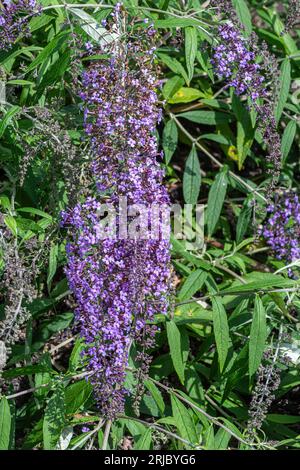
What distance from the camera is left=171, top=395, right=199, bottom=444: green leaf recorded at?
3.45 m

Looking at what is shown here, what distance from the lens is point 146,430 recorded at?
3.38 meters

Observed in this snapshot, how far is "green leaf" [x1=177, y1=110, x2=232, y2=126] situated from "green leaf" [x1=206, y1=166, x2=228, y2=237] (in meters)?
0.40

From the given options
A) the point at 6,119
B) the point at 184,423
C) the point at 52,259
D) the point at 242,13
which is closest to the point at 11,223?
the point at 52,259

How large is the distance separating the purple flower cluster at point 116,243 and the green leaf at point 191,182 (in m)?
1.36

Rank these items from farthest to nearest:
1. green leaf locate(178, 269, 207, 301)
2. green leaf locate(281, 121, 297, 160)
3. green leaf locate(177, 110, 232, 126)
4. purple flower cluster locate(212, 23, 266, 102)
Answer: green leaf locate(177, 110, 232, 126), green leaf locate(281, 121, 297, 160), green leaf locate(178, 269, 207, 301), purple flower cluster locate(212, 23, 266, 102)

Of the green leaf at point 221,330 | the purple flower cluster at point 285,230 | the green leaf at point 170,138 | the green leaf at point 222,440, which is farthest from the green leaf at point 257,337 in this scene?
the green leaf at point 170,138

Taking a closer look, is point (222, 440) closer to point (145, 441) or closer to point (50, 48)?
point (145, 441)

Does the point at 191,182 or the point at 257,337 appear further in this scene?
the point at 191,182

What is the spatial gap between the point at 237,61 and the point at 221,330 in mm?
1285

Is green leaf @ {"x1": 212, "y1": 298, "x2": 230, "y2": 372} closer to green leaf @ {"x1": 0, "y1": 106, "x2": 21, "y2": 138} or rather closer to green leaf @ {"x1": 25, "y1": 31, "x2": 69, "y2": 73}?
green leaf @ {"x1": 0, "y1": 106, "x2": 21, "y2": 138}

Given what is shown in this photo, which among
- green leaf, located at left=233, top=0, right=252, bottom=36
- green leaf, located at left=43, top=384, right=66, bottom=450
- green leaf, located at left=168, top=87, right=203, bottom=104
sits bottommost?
green leaf, located at left=43, top=384, right=66, bottom=450

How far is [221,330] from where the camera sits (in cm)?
358

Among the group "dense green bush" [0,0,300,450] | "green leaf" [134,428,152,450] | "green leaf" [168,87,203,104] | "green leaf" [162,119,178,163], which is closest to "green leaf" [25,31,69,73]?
"dense green bush" [0,0,300,450]
